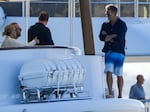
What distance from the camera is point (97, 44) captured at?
11289 mm

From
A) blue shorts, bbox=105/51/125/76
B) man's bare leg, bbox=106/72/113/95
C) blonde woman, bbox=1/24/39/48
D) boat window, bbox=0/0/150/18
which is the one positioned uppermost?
boat window, bbox=0/0/150/18

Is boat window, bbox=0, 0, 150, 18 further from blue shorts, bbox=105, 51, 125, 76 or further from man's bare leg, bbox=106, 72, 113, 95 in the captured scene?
man's bare leg, bbox=106, 72, 113, 95

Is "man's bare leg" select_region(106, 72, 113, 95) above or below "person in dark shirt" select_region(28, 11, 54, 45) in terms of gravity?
below

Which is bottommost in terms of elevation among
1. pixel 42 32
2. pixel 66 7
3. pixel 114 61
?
pixel 114 61

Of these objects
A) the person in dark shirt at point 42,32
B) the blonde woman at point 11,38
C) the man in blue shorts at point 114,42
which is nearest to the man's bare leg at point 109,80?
the man in blue shorts at point 114,42

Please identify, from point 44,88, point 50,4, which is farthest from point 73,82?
point 50,4

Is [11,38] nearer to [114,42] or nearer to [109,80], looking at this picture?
[109,80]

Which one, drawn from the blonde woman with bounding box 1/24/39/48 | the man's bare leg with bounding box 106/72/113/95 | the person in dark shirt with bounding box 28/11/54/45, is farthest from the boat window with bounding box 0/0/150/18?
the blonde woman with bounding box 1/24/39/48

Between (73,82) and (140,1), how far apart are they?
680cm

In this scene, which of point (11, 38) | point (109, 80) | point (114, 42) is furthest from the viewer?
point (114, 42)

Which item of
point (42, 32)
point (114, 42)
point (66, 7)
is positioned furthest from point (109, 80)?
point (66, 7)

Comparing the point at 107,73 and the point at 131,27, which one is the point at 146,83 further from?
the point at 107,73

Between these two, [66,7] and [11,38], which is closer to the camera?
[11,38]

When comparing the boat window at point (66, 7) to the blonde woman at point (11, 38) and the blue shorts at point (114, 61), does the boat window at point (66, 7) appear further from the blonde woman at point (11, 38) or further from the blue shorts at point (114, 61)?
the blonde woman at point (11, 38)
